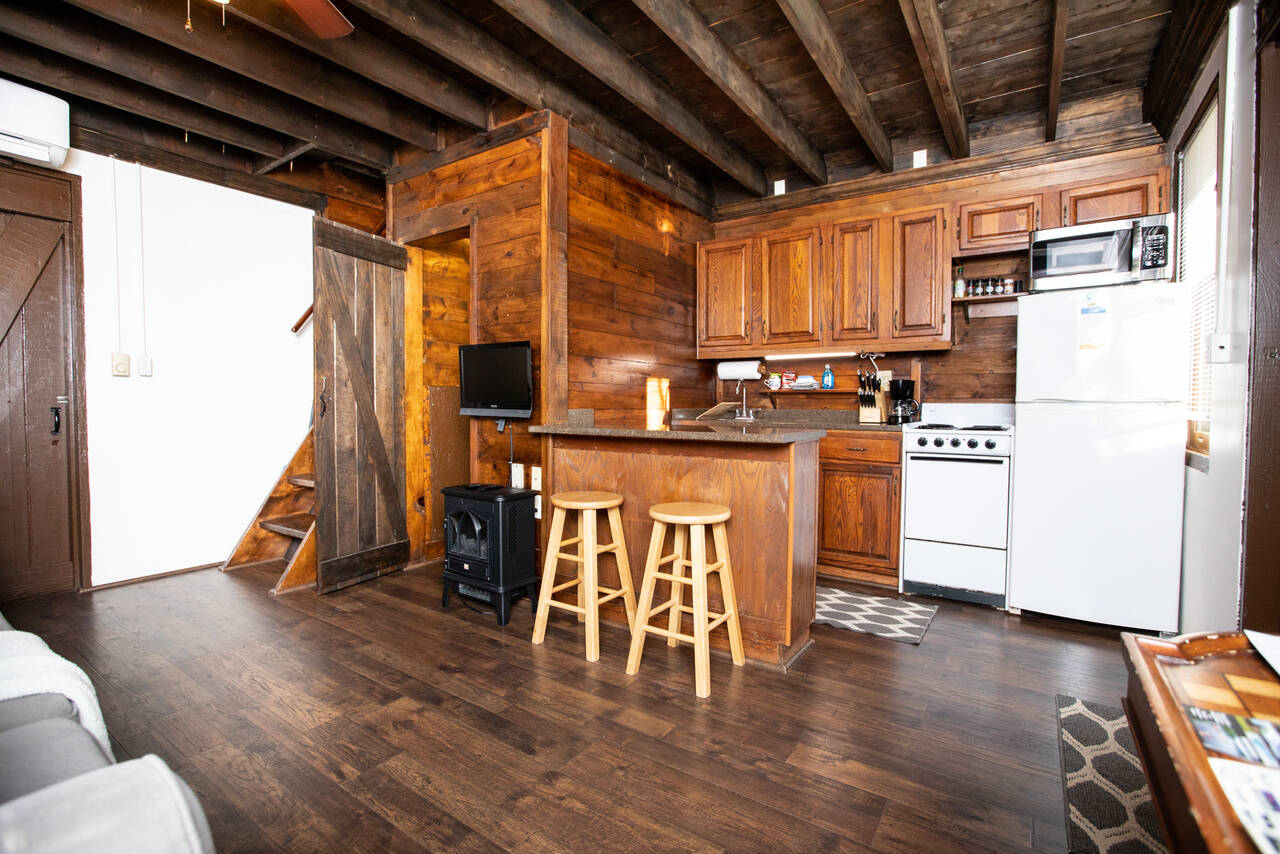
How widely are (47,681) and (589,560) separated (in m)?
1.70

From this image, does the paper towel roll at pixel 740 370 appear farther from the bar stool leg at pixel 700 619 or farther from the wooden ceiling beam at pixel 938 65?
the bar stool leg at pixel 700 619

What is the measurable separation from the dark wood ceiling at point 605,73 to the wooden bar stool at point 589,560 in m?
2.10

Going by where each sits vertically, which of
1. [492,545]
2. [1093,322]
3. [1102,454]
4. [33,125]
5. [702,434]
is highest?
[33,125]

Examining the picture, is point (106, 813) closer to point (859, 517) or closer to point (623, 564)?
point (623, 564)

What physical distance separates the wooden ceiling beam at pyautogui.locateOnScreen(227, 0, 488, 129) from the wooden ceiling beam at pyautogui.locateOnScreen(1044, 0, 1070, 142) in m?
2.91

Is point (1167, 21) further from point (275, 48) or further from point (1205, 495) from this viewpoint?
point (275, 48)

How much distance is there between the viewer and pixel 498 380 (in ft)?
11.4

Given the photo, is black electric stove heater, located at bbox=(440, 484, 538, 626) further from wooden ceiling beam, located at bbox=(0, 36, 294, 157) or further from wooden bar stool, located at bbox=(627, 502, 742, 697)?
wooden ceiling beam, located at bbox=(0, 36, 294, 157)

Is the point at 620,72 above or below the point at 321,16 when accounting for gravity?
above

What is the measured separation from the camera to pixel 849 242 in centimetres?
412

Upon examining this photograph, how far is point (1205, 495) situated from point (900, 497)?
1.37 m

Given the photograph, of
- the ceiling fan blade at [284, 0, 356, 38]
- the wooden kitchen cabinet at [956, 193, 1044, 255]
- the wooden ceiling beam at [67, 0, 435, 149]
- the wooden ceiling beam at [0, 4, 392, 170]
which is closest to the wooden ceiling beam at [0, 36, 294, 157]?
the wooden ceiling beam at [0, 4, 392, 170]

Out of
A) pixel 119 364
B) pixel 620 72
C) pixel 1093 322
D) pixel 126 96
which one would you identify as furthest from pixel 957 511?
pixel 126 96

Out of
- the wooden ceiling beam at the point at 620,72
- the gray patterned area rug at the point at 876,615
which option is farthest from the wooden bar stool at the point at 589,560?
the wooden ceiling beam at the point at 620,72
